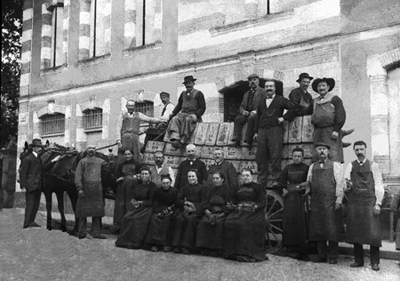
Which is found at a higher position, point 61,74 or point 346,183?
point 61,74

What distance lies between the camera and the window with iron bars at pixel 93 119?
637 inches

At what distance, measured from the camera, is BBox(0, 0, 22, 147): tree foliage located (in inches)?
837

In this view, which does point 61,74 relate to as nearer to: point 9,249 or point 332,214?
point 9,249

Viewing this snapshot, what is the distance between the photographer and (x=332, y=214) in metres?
7.56

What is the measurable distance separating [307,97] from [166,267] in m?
3.77

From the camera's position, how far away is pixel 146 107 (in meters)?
15.0

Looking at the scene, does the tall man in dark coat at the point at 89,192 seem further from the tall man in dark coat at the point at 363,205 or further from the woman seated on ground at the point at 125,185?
the tall man in dark coat at the point at 363,205

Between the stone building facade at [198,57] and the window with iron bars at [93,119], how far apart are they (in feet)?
0.10

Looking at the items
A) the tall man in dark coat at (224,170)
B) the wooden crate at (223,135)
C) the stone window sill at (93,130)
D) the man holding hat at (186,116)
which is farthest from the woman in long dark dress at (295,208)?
the stone window sill at (93,130)

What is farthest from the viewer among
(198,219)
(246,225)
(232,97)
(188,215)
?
(232,97)

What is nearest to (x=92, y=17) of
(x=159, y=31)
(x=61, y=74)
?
(x=61, y=74)

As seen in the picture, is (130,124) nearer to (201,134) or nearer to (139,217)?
(201,134)

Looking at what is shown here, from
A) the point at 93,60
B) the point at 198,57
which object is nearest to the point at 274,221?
the point at 198,57

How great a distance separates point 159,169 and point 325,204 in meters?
3.26
